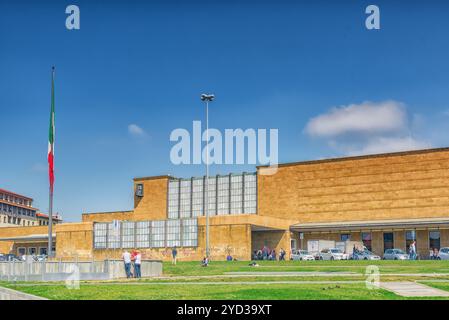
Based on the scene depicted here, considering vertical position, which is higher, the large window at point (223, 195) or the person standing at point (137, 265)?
the large window at point (223, 195)


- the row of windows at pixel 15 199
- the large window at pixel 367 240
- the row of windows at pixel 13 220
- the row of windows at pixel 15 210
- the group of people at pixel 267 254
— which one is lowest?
the group of people at pixel 267 254

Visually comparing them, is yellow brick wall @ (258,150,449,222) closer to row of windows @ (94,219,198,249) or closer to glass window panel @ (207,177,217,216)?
glass window panel @ (207,177,217,216)

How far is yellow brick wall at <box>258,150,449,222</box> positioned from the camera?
75.5 meters

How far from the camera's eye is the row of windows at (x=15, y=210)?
6611 inches

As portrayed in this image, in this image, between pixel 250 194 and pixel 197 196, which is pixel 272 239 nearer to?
pixel 250 194

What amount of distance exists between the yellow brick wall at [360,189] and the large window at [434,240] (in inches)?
112

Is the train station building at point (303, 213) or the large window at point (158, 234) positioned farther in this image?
the large window at point (158, 234)

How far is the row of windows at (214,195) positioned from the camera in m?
88.6

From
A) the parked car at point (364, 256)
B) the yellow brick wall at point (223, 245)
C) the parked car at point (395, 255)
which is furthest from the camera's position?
the yellow brick wall at point (223, 245)

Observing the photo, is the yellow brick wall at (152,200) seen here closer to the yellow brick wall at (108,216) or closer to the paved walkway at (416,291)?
the yellow brick wall at (108,216)

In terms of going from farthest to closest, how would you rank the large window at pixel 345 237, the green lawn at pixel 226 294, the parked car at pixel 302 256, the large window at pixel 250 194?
the large window at pixel 250 194 < the large window at pixel 345 237 < the parked car at pixel 302 256 < the green lawn at pixel 226 294

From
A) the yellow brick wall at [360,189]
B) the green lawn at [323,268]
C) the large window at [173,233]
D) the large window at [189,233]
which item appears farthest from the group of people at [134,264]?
the yellow brick wall at [360,189]

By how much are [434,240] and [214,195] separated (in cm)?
3134
